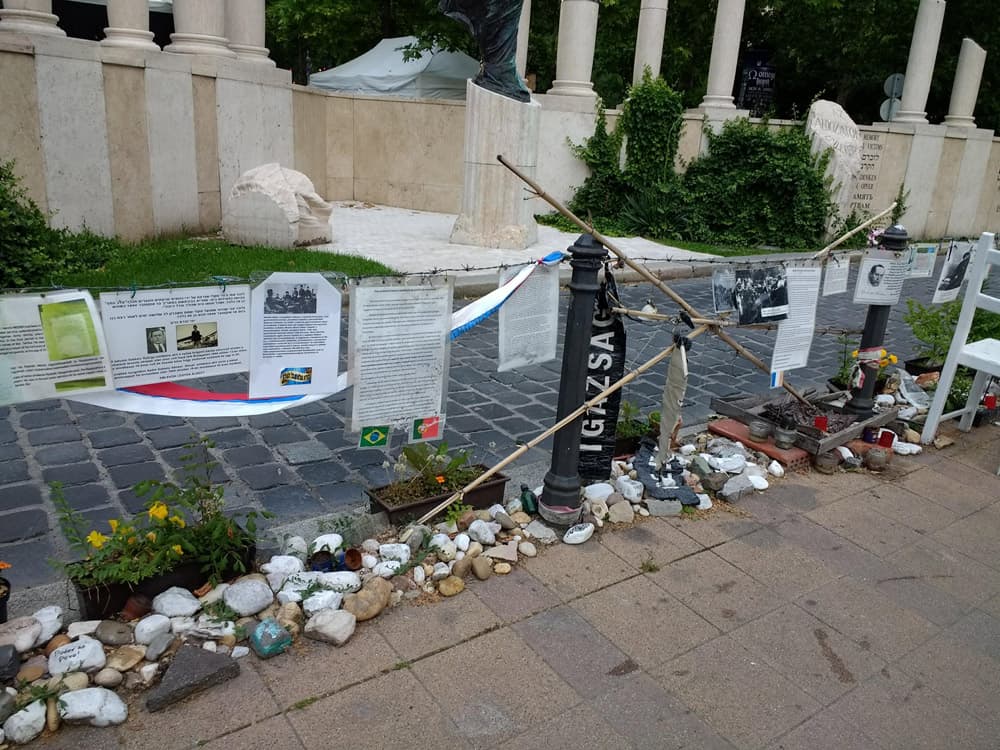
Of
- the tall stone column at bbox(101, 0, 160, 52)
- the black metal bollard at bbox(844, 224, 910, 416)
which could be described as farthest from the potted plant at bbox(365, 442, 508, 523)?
the tall stone column at bbox(101, 0, 160, 52)

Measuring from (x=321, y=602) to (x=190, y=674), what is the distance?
24.2 inches

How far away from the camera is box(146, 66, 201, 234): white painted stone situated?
1053 centimetres

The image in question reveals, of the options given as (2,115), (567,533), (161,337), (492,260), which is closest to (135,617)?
(161,337)

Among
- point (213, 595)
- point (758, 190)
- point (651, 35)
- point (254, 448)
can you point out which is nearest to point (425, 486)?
point (213, 595)

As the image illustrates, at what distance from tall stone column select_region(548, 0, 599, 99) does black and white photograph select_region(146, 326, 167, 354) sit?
13563mm

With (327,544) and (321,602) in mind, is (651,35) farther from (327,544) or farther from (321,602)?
(321,602)

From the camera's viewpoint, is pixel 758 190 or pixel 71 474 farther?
pixel 758 190

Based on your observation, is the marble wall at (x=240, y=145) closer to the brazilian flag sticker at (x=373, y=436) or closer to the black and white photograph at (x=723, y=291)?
the brazilian flag sticker at (x=373, y=436)

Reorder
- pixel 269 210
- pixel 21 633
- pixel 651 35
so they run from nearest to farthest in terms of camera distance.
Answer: pixel 21 633, pixel 269 210, pixel 651 35

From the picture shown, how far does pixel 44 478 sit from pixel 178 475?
2.29 feet

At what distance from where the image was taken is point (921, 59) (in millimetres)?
16750

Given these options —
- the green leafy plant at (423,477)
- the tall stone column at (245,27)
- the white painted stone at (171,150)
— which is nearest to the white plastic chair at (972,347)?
the green leafy plant at (423,477)

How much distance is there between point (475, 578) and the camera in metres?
3.79

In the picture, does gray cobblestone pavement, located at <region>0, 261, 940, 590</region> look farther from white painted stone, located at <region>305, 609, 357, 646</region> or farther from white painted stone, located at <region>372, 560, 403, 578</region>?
white painted stone, located at <region>305, 609, 357, 646</region>
